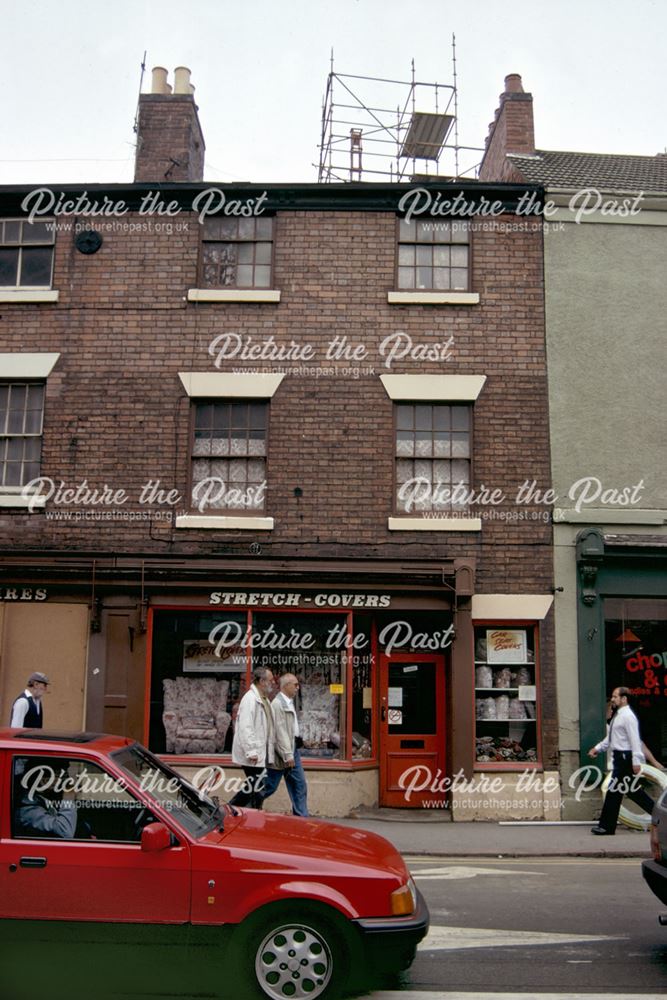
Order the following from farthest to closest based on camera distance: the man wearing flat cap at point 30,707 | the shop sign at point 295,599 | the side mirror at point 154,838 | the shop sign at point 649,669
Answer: the shop sign at point 649,669, the shop sign at point 295,599, the man wearing flat cap at point 30,707, the side mirror at point 154,838

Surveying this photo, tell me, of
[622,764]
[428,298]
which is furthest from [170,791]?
[428,298]

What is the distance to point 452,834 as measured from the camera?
11.4 m

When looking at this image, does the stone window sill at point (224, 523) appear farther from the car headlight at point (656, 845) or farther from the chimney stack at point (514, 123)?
the chimney stack at point (514, 123)

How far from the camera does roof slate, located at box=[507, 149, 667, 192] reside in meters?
14.4

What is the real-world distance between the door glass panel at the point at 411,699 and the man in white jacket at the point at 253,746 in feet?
10.3

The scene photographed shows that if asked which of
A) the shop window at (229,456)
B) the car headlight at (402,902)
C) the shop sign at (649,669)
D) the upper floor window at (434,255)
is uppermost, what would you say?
the upper floor window at (434,255)

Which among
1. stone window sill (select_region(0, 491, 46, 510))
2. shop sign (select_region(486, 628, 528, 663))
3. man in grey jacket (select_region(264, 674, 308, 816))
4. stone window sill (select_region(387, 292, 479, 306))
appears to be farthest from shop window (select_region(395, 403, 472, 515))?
stone window sill (select_region(0, 491, 46, 510))

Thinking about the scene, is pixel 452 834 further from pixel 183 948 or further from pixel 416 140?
pixel 416 140

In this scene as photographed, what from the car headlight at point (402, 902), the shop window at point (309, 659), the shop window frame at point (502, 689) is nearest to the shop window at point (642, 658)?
the shop window frame at point (502, 689)

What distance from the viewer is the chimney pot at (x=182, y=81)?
618 inches

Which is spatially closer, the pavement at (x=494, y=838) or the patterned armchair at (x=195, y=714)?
the pavement at (x=494, y=838)

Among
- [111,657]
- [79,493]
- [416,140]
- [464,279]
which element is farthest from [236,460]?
[416,140]

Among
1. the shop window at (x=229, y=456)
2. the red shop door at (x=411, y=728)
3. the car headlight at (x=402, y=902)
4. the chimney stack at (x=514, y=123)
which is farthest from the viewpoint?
the chimney stack at (x=514, y=123)

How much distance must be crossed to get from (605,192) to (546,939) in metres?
10.8
